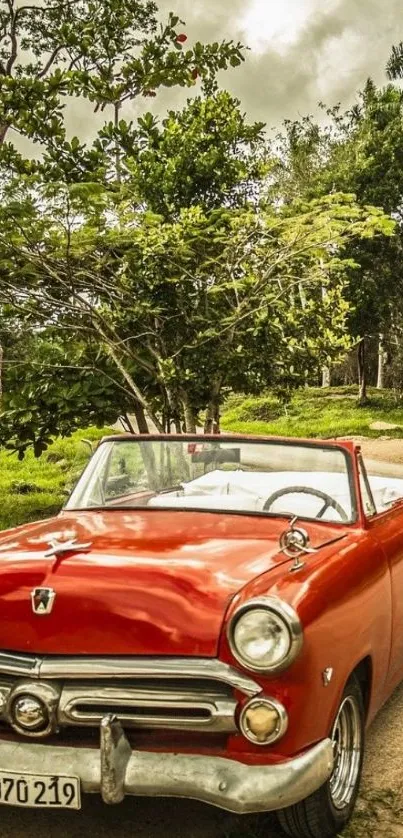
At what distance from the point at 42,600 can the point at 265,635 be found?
770mm

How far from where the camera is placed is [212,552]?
317 centimetres

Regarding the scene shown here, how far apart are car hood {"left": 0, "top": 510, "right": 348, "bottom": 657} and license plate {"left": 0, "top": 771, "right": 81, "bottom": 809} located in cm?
38

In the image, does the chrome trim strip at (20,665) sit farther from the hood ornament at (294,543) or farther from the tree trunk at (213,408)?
the tree trunk at (213,408)

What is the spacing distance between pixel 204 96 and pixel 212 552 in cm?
869

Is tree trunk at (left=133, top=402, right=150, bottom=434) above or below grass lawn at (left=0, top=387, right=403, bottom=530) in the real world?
above

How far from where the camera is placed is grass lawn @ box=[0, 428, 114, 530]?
487 inches

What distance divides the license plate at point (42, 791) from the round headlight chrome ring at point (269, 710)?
1.76 ft

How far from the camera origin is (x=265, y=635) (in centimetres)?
268

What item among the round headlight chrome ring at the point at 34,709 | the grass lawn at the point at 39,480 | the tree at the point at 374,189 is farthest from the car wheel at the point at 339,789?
the tree at the point at 374,189

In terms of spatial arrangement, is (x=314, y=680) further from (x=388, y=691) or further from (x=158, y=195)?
(x=158, y=195)

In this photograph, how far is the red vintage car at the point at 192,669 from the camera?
2635 millimetres

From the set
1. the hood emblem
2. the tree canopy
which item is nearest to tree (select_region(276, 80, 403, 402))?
the tree canopy

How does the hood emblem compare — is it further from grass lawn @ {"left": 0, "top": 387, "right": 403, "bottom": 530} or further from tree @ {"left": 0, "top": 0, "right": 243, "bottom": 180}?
grass lawn @ {"left": 0, "top": 387, "right": 403, "bottom": 530}

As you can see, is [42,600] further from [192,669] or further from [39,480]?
[39,480]
